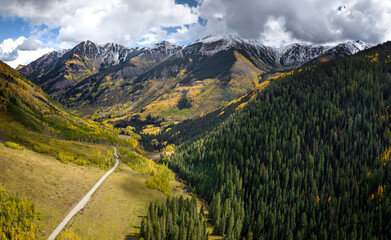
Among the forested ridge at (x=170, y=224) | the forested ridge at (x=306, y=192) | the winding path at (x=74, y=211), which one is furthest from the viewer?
the forested ridge at (x=306, y=192)

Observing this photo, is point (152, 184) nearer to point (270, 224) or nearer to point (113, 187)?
point (113, 187)

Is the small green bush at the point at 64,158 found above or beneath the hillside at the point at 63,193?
above

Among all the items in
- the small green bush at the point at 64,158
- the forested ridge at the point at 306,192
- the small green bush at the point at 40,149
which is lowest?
the forested ridge at the point at 306,192

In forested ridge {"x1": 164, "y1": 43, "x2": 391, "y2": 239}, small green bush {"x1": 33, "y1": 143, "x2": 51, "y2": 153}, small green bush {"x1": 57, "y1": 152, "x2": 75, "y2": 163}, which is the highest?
small green bush {"x1": 33, "y1": 143, "x2": 51, "y2": 153}

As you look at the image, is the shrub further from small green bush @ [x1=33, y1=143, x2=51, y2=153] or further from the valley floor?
small green bush @ [x1=33, y1=143, x2=51, y2=153]

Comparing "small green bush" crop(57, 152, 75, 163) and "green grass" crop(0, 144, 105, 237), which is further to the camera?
"small green bush" crop(57, 152, 75, 163)

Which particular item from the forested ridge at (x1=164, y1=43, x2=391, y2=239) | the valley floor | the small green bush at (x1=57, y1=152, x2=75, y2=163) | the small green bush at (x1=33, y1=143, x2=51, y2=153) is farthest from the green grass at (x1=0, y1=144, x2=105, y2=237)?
the forested ridge at (x1=164, y1=43, x2=391, y2=239)

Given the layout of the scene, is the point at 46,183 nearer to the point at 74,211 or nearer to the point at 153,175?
the point at 74,211

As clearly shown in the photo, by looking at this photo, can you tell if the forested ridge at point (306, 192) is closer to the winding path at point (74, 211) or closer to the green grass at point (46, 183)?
the winding path at point (74, 211)

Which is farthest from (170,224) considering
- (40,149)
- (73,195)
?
(40,149)

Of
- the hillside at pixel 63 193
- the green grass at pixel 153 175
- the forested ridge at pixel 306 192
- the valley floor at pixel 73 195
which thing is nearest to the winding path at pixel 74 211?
the valley floor at pixel 73 195

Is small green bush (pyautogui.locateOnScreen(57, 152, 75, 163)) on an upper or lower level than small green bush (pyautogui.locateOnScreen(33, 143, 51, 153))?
lower
